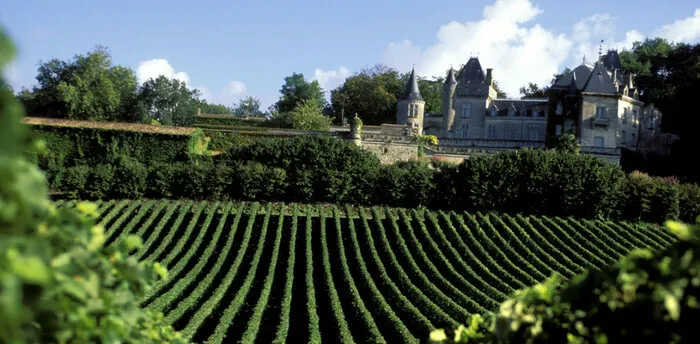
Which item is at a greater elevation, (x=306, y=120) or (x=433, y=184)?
(x=306, y=120)

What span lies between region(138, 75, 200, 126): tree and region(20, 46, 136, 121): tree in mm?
1159

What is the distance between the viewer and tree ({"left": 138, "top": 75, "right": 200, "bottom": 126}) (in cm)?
5681

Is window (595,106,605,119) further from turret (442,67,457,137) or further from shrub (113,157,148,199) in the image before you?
shrub (113,157,148,199)

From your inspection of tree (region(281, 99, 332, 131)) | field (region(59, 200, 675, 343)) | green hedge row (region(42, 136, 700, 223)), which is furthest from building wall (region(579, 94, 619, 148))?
tree (region(281, 99, 332, 131))

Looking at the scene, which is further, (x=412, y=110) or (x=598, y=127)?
(x=412, y=110)

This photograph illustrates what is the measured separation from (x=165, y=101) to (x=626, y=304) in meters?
57.8

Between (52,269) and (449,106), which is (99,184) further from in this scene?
(449,106)

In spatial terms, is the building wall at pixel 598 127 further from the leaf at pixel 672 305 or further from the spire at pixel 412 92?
the leaf at pixel 672 305

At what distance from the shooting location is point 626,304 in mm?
3168

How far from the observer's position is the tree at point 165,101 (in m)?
56.8

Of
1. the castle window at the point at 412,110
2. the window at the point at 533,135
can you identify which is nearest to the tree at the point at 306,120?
the castle window at the point at 412,110

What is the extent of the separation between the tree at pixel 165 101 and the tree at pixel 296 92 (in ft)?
46.2

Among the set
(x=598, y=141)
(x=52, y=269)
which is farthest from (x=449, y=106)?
(x=52, y=269)

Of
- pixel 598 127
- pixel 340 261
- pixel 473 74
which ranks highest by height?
pixel 473 74
